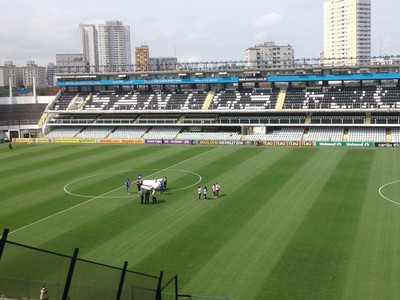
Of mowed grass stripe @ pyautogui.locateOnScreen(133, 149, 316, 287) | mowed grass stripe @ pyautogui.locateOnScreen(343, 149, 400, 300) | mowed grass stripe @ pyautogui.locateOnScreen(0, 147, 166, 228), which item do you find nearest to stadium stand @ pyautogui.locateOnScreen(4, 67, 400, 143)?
mowed grass stripe @ pyautogui.locateOnScreen(0, 147, 166, 228)

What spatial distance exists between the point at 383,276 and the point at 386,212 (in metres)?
9.99

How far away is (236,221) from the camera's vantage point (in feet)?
88.3

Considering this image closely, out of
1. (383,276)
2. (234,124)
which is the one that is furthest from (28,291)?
(234,124)

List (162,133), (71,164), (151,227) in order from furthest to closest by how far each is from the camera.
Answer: (162,133)
(71,164)
(151,227)

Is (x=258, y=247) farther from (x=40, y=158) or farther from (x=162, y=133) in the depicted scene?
(x=162, y=133)

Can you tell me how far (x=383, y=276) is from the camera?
18797mm

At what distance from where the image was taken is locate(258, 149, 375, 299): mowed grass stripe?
→ 17933mm

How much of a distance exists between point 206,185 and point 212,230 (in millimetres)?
11651

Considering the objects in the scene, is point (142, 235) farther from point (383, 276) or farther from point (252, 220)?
point (383, 276)

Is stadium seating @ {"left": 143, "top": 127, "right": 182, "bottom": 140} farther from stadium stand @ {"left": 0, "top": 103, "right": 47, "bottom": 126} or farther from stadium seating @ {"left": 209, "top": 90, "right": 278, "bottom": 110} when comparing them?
stadium stand @ {"left": 0, "top": 103, "right": 47, "bottom": 126}

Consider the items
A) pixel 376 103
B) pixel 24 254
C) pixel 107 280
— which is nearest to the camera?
pixel 24 254

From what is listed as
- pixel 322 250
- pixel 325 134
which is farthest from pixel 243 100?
pixel 322 250

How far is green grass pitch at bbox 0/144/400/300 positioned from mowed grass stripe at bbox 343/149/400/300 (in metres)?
0.05

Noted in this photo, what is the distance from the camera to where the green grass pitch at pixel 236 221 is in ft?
62.8
